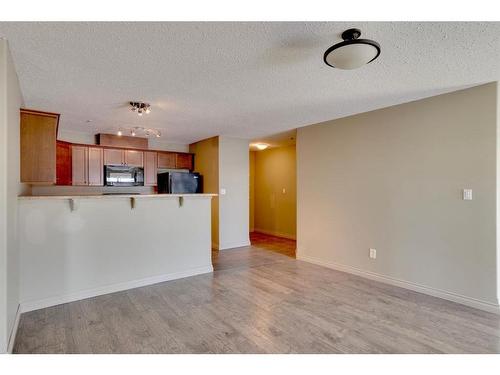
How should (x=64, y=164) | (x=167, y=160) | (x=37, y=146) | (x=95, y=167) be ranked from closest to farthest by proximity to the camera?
1. (x=37, y=146)
2. (x=64, y=164)
3. (x=95, y=167)
4. (x=167, y=160)

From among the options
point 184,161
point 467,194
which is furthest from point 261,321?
point 184,161

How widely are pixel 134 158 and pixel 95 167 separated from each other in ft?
2.41

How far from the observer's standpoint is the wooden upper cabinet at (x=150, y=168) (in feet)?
18.8

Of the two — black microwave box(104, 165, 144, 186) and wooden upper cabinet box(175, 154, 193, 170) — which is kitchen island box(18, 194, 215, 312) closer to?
black microwave box(104, 165, 144, 186)

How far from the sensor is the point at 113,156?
5371 mm

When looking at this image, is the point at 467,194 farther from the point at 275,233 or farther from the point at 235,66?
the point at 275,233

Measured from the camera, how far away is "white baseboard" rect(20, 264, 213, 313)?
2.81m

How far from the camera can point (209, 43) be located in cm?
201

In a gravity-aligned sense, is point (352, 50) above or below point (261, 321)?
above

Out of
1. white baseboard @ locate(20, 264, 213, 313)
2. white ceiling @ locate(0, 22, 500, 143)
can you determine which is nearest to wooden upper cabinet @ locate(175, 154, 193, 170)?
white ceiling @ locate(0, 22, 500, 143)

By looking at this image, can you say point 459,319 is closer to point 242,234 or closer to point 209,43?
point 209,43

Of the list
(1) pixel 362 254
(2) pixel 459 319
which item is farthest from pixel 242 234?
(2) pixel 459 319

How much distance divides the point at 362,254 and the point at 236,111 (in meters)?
2.71
